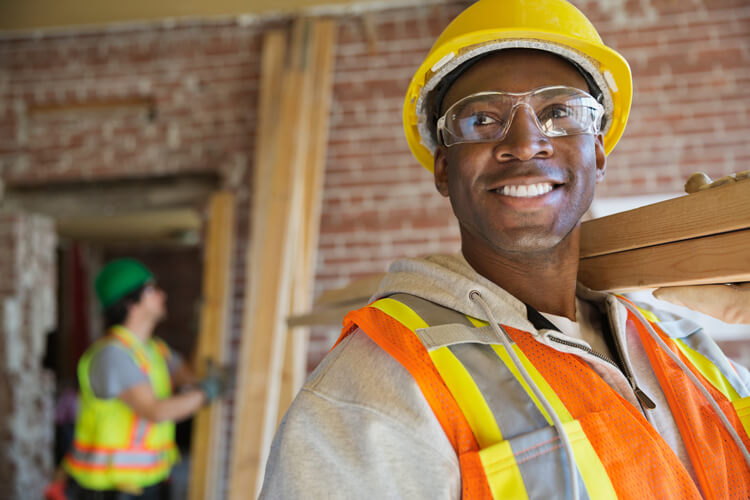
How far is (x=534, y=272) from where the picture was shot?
1.30m

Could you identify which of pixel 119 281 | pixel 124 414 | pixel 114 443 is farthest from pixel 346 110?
pixel 114 443

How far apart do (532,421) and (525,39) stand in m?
0.79

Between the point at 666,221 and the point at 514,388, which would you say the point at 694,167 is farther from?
the point at 514,388

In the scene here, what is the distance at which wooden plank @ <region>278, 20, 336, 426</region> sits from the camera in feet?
11.2

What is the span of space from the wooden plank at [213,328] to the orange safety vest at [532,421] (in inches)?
112

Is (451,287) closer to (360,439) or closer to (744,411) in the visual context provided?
(360,439)

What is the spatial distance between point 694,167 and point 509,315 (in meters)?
3.20

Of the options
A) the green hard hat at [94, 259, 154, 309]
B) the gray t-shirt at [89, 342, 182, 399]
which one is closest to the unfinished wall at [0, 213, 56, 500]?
the green hard hat at [94, 259, 154, 309]

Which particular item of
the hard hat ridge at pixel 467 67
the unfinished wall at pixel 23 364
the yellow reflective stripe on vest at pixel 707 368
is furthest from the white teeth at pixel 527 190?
the unfinished wall at pixel 23 364

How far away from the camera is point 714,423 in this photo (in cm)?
119

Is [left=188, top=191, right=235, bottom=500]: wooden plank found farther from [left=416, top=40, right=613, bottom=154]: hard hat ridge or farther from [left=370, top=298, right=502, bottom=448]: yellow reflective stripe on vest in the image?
[left=370, top=298, right=502, bottom=448]: yellow reflective stripe on vest

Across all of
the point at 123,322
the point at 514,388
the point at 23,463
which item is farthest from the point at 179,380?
the point at 514,388

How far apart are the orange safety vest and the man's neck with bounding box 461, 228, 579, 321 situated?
0.20m

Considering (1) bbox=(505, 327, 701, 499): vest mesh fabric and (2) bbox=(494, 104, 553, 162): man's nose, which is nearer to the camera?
(1) bbox=(505, 327, 701, 499): vest mesh fabric
